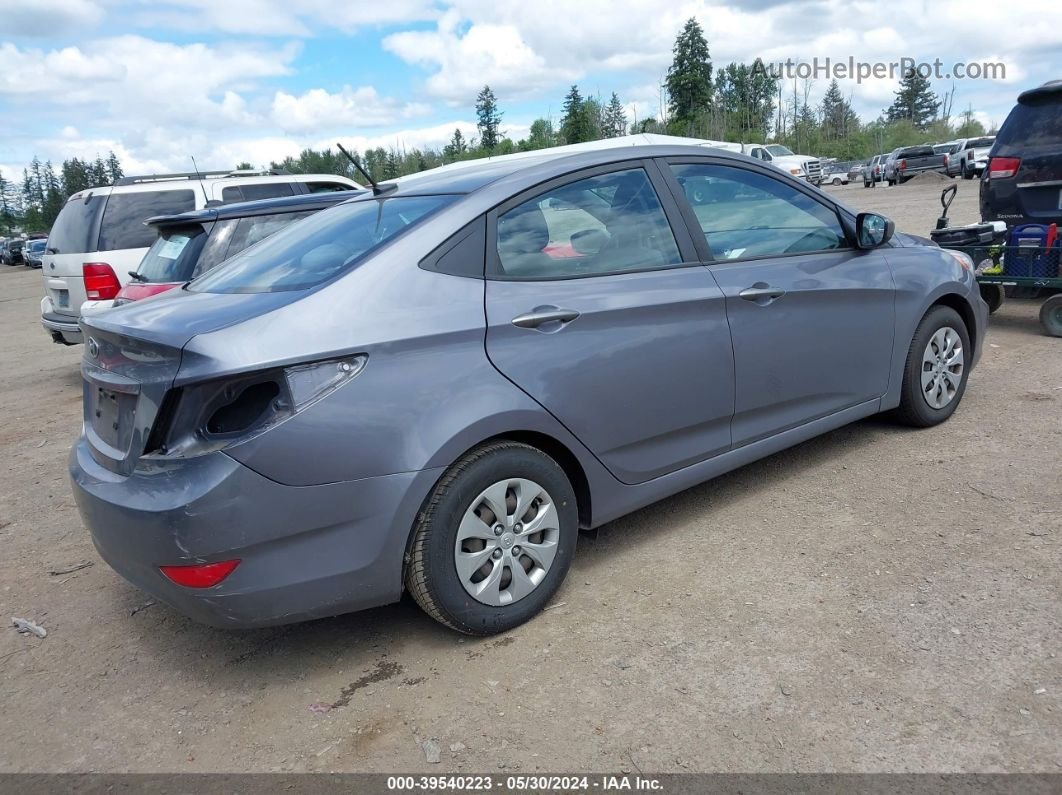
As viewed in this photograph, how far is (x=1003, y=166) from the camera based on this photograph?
7379 millimetres

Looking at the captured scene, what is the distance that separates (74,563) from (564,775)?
293 cm

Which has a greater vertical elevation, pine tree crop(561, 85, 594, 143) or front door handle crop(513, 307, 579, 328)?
pine tree crop(561, 85, 594, 143)

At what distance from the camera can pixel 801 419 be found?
4164 mm

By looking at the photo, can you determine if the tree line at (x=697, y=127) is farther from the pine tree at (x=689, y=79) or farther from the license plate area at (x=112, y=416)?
the license plate area at (x=112, y=416)

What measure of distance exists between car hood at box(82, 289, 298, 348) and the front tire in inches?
33.7

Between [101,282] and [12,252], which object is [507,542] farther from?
[12,252]

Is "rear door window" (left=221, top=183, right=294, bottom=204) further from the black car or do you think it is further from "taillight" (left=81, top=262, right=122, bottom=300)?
the black car

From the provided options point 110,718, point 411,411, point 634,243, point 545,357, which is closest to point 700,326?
point 634,243

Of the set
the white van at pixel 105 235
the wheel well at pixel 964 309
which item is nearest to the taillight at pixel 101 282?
the white van at pixel 105 235

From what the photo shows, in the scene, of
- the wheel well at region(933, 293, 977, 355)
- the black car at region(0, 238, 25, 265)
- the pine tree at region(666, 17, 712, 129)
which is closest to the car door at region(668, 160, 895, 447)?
the wheel well at region(933, 293, 977, 355)

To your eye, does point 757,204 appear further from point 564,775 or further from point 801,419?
point 564,775

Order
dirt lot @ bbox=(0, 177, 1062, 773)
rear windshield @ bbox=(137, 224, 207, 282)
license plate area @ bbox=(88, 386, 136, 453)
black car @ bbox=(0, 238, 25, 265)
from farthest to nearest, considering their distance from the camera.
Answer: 1. black car @ bbox=(0, 238, 25, 265)
2. rear windshield @ bbox=(137, 224, 207, 282)
3. license plate area @ bbox=(88, 386, 136, 453)
4. dirt lot @ bbox=(0, 177, 1062, 773)

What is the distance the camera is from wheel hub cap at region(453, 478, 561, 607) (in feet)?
9.74

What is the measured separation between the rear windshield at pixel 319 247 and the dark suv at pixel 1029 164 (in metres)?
6.07
